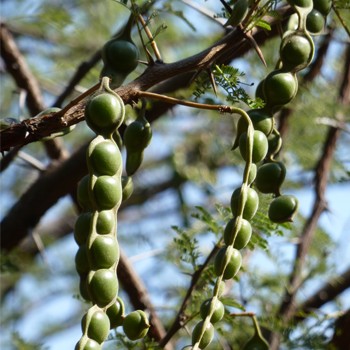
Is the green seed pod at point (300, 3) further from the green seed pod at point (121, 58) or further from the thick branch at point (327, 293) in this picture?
the thick branch at point (327, 293)

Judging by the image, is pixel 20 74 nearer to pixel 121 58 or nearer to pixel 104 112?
pixel 121 58

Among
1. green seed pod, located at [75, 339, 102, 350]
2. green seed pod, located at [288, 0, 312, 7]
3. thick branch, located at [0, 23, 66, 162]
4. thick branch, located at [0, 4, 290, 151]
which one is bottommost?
thick branch, located at [0, 23, 66, 162]

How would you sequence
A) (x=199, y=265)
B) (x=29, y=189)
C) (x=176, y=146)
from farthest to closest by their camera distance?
(x=176, y=146) < (x=29, y=189) < (x=199, y=265)

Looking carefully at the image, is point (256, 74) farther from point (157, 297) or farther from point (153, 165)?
point (153, 165)

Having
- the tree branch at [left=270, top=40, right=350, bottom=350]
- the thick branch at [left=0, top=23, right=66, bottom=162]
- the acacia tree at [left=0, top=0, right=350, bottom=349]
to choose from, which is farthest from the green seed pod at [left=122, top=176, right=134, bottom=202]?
the thick branch at [left=0, top=23, right=66, bottom=162]

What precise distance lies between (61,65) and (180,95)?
126cm

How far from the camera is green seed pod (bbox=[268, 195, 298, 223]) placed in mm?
1263

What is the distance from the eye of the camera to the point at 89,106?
1.16m

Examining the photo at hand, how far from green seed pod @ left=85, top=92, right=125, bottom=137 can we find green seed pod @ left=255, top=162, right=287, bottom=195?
251mm

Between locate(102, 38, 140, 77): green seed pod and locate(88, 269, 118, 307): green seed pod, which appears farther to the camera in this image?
locate(102, 38, 140, 77): green seed pod

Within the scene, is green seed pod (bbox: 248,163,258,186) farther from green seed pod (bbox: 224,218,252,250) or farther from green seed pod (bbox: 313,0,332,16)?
green seed pod (bbox: 313,0,332,16)

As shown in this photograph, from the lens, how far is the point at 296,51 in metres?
1.26

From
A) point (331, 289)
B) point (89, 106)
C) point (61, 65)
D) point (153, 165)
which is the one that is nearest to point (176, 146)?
point (153, 165)

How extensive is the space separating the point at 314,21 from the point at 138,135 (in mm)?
331
